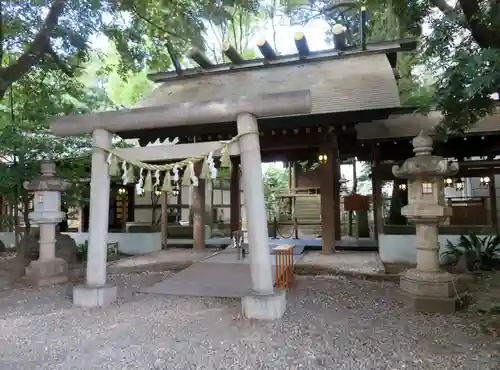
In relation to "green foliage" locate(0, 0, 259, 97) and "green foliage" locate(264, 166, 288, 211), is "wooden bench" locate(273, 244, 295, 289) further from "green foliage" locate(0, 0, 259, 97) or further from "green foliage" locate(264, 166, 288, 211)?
"green foliage" locate(264, 166, 288, 211)

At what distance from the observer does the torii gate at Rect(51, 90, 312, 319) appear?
15.0 ft

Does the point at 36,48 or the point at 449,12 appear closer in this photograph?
the point at 449,12

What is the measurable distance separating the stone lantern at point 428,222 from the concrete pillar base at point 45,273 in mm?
6421

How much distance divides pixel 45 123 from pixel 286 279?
20.4 feet

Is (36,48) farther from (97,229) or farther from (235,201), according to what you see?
(235,201)

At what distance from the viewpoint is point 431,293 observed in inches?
192

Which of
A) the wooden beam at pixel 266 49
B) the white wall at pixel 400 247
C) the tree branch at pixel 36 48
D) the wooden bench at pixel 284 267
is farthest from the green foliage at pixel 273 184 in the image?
the tree branch at pixel 36 48

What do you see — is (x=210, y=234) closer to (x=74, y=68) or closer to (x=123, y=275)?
(x=123, y=275)

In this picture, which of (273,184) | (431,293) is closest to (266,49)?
(431,293)

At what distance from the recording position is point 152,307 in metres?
5.24

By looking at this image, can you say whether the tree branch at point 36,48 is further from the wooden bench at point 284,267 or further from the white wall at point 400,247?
the white wall at point 400,247

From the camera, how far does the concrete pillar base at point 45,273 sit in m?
6.78

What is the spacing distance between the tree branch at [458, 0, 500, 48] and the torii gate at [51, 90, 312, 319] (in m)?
2.13

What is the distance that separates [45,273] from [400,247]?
8036 mm
